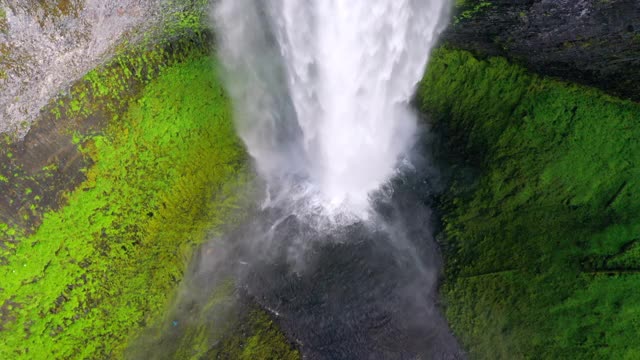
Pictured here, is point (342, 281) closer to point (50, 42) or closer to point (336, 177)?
point (336, 177)

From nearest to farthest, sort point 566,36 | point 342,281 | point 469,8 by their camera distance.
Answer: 1. point 342,281
2. point 566,36
3. point 469,8

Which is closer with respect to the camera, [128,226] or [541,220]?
[541,220]

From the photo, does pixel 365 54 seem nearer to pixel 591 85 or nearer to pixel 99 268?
pixel 591 85

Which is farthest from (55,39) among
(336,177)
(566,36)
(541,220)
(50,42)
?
(541,220)

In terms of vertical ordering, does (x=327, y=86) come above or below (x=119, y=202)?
above

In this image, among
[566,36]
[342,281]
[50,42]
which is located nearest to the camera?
[342,281]

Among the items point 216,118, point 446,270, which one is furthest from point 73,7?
point 446,270

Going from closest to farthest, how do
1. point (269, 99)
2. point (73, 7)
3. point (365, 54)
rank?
point (365, 54)
point (73, 7)
point (269, 99)
